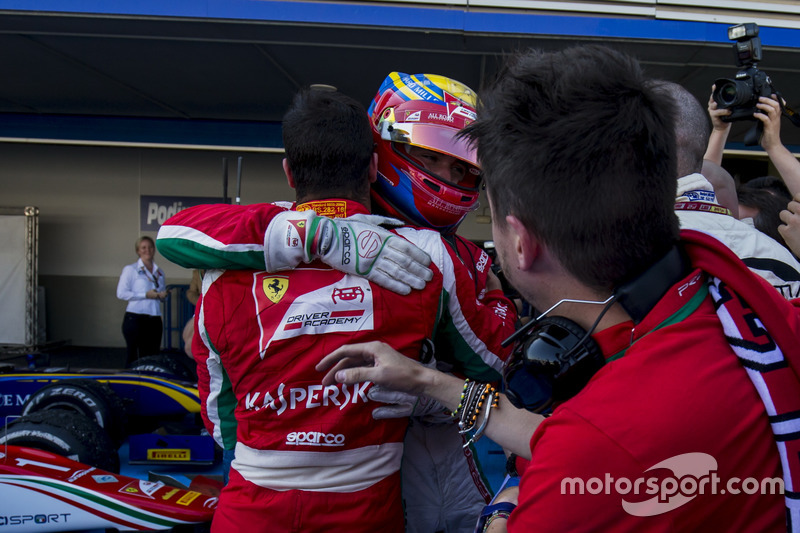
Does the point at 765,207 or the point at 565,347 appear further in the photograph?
the point at 765,207

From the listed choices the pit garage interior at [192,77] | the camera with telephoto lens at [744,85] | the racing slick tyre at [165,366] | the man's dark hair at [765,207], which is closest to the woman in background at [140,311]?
the pit garage interior at [192,77]

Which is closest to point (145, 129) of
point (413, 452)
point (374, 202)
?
point (374, 202)

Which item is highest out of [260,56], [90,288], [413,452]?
[260,56]

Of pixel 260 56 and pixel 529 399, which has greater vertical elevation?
pixel 260 56

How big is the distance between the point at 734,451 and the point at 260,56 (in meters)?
6.20

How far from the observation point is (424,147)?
195 centimetres

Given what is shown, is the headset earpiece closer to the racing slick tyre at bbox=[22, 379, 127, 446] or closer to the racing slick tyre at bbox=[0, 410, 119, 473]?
the racing slick tyre at bbox=[0, 410, 119, 473]

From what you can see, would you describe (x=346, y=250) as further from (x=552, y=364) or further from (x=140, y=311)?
(x=140, y=311)

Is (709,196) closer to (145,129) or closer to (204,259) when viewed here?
(204,259)

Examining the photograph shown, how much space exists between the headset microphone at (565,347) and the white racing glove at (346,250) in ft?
1.59

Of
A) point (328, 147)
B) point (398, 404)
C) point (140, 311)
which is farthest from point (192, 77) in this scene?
point (398, 404)

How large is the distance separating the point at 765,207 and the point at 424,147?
2167mm

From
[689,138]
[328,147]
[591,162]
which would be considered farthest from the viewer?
[689,138]

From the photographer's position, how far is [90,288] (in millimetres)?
10570
